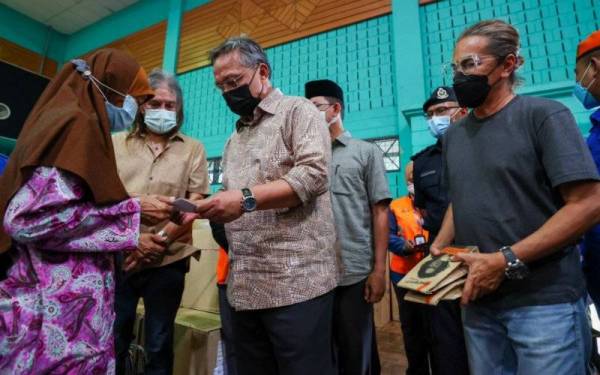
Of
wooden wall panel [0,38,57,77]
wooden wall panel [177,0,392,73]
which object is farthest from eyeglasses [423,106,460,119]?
wooden wall panel [0,38,57,77]

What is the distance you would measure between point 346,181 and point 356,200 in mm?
107

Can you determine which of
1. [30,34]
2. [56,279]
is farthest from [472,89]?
[30,34]

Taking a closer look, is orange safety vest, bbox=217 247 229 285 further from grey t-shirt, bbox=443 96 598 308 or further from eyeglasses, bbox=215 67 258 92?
grey t-shirt, bbox=443 96 598 308

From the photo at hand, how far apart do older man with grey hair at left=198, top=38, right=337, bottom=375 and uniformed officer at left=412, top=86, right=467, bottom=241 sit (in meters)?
0.84

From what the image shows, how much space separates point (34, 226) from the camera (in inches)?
31.6

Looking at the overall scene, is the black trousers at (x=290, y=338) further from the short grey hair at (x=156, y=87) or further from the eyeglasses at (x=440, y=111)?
the eyeglasses at (x=440, y=111)

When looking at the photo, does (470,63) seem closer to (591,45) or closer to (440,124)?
(591,45)

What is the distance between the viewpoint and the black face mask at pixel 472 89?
1.02 m

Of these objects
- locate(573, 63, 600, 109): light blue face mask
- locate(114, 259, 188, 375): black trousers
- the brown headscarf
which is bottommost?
locate(114, 259, 188, 375): black trousers

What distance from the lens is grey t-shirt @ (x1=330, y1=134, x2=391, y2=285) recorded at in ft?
5.16

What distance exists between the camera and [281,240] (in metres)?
0.96

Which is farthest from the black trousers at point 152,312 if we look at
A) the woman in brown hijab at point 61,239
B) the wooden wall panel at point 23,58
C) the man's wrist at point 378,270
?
the wooden wall panel at point 23,58

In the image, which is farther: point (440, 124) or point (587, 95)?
point (440, 124)

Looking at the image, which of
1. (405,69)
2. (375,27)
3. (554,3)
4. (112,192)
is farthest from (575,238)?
(375,27)
